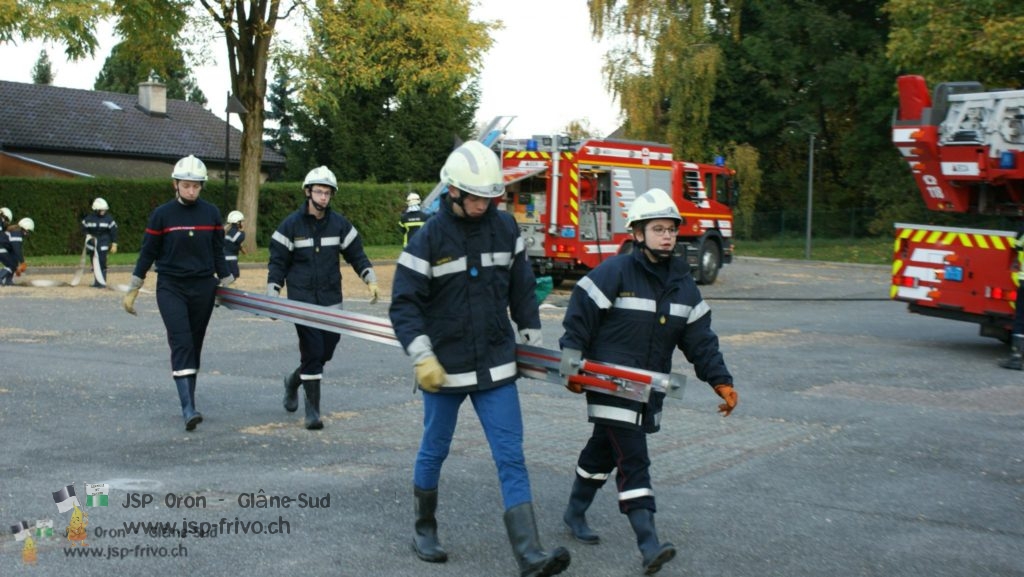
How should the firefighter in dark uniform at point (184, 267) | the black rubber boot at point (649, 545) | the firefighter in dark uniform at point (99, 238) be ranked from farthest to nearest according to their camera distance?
the firefighter in dark uniform at point (99, 238) < the firefighter in dark uniform at point (184, 267) < the black rubber boot at point (649, 545)

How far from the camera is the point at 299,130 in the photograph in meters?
54.0

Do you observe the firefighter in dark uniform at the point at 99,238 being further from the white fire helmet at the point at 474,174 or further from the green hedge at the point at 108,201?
the white fire helmet at the point at 474,174

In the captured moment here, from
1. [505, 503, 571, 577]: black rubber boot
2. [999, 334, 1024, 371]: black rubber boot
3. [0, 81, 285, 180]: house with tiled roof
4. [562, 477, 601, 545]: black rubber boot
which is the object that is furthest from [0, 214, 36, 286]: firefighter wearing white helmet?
[0, 81, 285, 180]: house with tiled roof

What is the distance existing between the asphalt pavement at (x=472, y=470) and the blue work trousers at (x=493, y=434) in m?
0.39

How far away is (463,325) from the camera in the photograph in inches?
209

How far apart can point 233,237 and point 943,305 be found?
12.8m

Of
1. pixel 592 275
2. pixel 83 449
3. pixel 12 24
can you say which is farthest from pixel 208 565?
pixel 12 24

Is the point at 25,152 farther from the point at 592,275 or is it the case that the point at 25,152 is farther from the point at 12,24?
the point at 592,275

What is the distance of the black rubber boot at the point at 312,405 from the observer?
27.8 ft

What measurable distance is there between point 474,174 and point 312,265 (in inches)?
148

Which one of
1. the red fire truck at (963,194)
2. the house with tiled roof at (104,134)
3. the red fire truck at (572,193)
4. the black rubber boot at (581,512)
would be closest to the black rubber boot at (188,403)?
the black rubber boot at (581,512)

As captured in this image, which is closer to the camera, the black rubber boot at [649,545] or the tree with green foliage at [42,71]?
the black rubber boot at [649,545]

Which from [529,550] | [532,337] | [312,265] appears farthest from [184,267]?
[529,550]

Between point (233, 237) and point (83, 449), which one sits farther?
point (233, 237)
